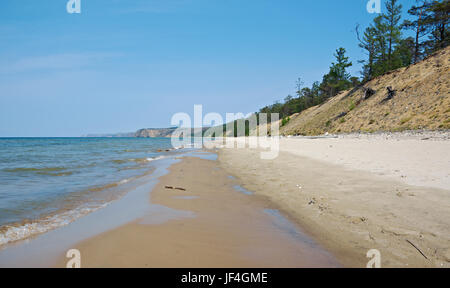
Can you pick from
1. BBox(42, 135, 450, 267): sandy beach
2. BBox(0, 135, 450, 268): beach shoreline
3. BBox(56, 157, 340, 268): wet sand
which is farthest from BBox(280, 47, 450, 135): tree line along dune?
BBox(56, 157, 340, 268): wet sand

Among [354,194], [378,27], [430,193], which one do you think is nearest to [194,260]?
[354,194]

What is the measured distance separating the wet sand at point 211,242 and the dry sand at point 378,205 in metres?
0.38

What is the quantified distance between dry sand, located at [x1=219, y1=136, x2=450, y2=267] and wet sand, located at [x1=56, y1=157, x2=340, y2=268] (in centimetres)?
A: 38

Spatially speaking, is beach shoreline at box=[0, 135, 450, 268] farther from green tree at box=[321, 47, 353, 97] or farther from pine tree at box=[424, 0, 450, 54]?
green tree at box=[321, 47, 353, 97]

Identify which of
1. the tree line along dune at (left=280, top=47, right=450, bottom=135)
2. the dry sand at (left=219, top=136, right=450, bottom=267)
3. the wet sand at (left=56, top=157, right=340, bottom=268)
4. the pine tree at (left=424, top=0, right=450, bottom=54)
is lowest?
the wet sand at (left=56, top=157, right=340, bottom=268)

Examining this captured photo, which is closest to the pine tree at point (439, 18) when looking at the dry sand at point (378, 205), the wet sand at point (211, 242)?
the dry sand at point (378, 205)

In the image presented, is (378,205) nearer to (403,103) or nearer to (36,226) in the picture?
(36,226)

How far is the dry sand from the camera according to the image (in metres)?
3.01

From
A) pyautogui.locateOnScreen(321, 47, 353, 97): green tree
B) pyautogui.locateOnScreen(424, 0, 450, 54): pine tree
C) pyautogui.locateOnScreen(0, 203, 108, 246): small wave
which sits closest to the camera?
pyautogui.locateOnScreen(0, 203, 108, 246): small wave

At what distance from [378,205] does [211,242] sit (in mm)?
3304

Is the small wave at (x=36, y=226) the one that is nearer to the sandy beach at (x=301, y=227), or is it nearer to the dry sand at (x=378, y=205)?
the sandy beach at (x=301, y=227)

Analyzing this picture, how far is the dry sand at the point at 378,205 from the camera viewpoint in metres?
3.01

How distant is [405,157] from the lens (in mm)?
7988

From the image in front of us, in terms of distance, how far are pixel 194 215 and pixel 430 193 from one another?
4.74m
